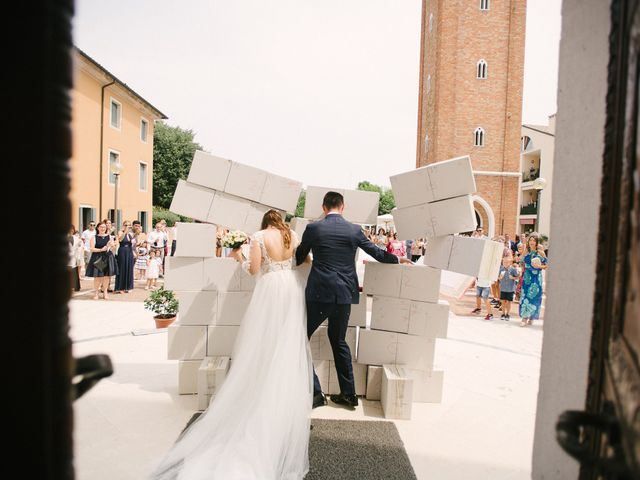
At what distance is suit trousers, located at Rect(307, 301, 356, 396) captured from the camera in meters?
4.14

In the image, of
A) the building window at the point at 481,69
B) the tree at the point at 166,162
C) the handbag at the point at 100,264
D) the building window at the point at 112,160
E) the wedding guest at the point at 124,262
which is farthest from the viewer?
the tree at the point at 166,162

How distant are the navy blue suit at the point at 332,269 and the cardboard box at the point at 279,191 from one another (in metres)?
0.59

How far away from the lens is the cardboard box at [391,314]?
464 centimetres

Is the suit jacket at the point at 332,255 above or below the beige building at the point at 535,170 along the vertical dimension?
below

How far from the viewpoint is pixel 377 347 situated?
15.3 feet

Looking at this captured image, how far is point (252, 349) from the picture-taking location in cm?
368

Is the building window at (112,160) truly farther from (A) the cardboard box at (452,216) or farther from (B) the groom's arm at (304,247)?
(A) the cardboard box at (452,216)

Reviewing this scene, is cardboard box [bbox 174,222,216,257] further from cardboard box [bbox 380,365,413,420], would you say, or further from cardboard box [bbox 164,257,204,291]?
cardboard box [bbox 380,365,413,420]

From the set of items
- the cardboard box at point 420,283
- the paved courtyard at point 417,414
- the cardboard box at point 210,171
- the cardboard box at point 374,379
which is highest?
the cardboard box at point 210,171

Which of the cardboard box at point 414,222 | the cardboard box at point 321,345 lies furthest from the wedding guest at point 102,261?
the cardboard box at point 414,222

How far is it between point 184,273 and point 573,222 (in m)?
3.80

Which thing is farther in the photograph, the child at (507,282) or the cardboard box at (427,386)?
the child at (507,282)

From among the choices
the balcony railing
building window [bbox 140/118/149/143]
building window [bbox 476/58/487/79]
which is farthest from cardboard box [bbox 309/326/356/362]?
the balcony railing

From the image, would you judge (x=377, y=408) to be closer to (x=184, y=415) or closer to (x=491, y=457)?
(x=491, y=457)
